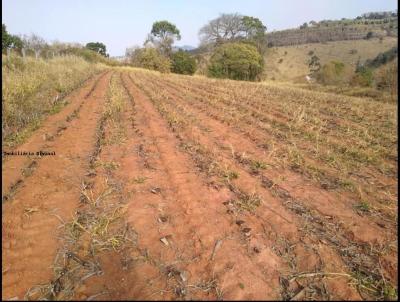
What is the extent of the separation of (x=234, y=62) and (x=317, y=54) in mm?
25959

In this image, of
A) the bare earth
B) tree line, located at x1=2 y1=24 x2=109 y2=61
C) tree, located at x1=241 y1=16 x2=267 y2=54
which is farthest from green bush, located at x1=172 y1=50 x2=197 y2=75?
the bare earth

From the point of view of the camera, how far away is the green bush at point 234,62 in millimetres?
31344

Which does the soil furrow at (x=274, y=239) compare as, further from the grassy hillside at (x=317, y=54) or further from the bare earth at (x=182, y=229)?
the grassy hillside at (x=317, y=54)

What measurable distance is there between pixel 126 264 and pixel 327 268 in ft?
5.91

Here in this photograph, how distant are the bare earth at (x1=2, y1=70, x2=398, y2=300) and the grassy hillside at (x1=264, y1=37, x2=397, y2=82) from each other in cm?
4055

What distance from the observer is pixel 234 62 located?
31328mm

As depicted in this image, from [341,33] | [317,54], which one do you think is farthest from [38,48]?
[341,33]

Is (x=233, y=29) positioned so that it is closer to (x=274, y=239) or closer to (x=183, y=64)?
(x=183, y=64)

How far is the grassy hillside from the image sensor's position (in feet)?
150

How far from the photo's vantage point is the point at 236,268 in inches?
116

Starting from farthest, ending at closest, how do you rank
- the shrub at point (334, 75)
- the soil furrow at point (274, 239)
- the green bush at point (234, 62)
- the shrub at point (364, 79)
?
1. the green bush at point (234, 62)
2. the shrub at point (334, 75)
3. the shrub at point (364, 79)
4. the soil furrow at point (274, 239)

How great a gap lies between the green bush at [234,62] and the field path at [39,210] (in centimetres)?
2661

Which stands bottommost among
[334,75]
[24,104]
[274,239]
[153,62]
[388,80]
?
[274,239]

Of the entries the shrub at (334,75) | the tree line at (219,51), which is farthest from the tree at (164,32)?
the shrub at (334,75)
